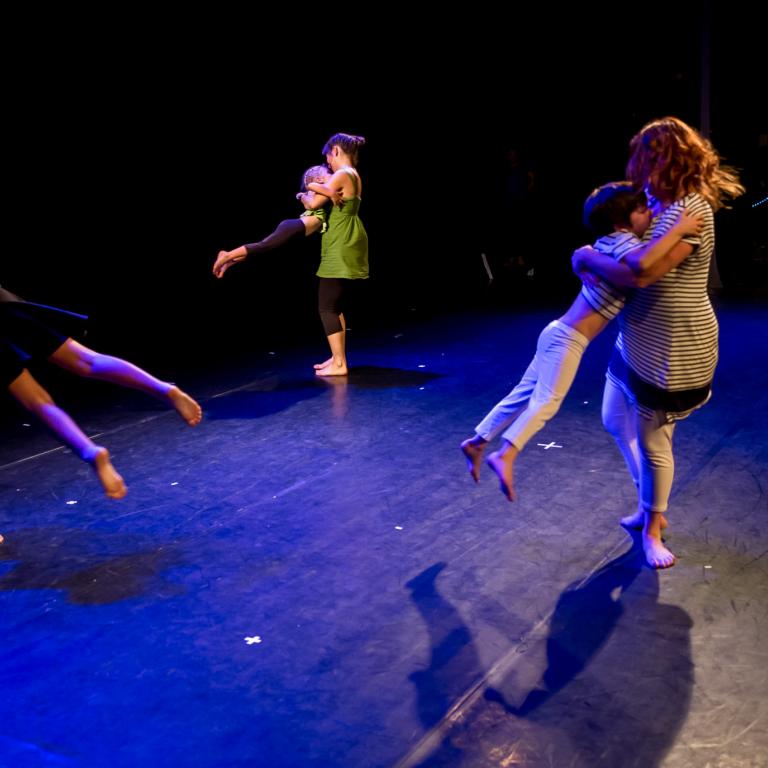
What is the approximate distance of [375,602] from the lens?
304 centimetres

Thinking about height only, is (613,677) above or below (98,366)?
below

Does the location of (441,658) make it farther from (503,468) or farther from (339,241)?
(339,241)

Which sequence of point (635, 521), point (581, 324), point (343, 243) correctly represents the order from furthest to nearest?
1. point (343, 243)
2. point (635, 521)
3. point (581, 324)

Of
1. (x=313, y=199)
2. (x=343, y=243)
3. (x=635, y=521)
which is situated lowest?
(x=635, y=521)

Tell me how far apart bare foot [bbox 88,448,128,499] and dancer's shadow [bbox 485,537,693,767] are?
1.39m

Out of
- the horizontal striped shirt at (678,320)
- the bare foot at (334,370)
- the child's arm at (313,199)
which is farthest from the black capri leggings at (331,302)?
the horizontal striped shirt at (678,320)

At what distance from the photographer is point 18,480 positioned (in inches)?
174

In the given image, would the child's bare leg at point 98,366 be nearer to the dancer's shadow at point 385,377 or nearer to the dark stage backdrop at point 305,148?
the dancer's shadow at point 385,377

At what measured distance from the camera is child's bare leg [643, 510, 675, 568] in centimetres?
318

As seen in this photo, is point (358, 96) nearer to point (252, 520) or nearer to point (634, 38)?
point (634, 38)

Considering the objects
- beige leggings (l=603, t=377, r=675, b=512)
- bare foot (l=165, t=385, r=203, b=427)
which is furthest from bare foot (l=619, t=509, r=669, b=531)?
bare foot (l=165, t=385, r=203, b=427)

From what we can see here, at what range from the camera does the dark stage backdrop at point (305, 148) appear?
27.5 ft

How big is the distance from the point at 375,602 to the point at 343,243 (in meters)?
→ 3.53

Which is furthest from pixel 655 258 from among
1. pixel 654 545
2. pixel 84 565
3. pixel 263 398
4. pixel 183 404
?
pixel 263 398
